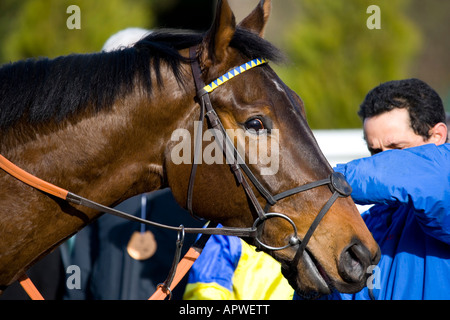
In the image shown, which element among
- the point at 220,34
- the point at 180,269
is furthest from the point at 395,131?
the point at 180,269

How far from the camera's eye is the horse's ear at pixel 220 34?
1711 millimetres

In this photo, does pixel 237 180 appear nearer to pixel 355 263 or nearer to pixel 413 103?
pixel 355 263

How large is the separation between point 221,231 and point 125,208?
145 centimetres

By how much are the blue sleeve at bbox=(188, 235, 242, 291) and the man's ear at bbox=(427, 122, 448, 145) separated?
115 cm

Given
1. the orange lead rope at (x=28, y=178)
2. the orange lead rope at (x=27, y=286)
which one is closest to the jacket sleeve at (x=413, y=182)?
the orange lead rope at (x=28, y=178)

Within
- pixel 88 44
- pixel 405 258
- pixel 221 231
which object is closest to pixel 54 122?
pixel 221 231

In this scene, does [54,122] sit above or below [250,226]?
above

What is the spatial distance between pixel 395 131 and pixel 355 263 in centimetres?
78

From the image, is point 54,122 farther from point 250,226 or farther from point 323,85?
point 323,85

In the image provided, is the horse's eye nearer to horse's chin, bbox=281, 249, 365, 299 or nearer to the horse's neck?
the horse's neck

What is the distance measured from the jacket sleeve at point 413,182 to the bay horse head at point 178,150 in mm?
159

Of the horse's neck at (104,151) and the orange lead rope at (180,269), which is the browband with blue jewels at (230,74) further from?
the orange lead rope at (180,269)

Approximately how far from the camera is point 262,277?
2.75 m
